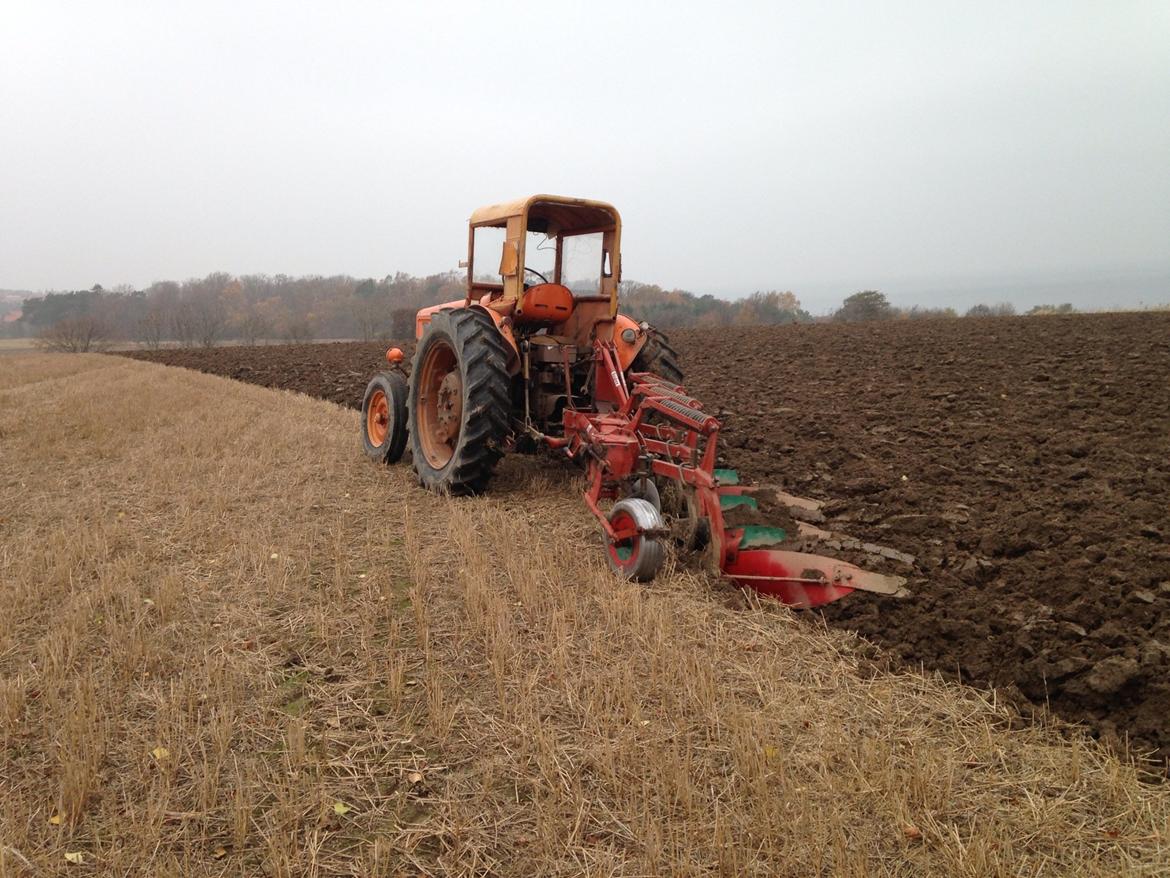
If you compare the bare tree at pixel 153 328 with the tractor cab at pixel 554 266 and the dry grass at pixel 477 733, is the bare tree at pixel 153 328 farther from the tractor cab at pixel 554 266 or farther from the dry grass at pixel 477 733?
the dry grass at pixel 477 733

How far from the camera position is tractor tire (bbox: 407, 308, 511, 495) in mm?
5277

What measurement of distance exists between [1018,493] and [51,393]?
15.1m

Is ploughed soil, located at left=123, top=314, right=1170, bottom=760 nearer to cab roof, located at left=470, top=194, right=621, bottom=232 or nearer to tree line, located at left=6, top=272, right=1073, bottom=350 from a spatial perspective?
cab roof, located at left=470, top=194, right=621, bottom=232

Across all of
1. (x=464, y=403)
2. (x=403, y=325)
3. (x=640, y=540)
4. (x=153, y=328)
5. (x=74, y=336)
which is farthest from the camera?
(x=153, y=328)

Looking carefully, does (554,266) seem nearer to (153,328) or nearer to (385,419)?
(385,419)

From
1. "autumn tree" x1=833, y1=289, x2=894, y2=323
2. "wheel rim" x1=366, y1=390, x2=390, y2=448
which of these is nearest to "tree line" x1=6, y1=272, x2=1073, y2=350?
"autumn tree" x1=833, y1=289, x2=894, y2=323

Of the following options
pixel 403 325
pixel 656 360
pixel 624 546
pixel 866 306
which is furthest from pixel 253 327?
pixel 624 546

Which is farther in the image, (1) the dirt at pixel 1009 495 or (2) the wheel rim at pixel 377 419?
(2) the wheel rim at pixel 377 419

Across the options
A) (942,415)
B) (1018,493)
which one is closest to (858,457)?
(1018,493)

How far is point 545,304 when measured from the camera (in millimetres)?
5816

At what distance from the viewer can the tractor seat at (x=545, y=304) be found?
5758 mm

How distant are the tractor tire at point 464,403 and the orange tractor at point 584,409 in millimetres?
11

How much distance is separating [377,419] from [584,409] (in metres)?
2.63

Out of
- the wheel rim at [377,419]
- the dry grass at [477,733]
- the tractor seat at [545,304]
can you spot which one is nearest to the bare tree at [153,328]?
the wheel rim at [377,419]
